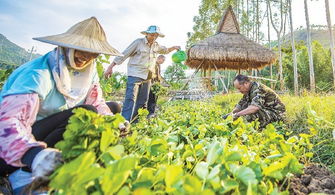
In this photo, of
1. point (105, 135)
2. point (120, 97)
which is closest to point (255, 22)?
point (120, 97)

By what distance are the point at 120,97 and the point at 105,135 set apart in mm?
11788

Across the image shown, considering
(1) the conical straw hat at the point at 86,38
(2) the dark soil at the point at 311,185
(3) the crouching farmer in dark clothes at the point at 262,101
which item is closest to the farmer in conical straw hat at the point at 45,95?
(1) the conical straw hat at the point at 86,38

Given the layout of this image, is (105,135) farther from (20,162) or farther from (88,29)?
(88,29)

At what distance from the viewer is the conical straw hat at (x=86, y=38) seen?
1.51 meters

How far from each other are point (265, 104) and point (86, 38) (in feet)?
8.94

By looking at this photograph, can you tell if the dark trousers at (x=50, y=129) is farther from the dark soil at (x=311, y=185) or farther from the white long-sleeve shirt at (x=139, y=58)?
the white long-sleeve shirt at (x=139, y=58)

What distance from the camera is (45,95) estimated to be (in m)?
1.49

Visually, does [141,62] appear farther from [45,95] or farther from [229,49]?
[229,49]

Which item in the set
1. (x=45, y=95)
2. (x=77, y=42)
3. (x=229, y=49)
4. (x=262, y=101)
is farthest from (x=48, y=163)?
(x=229, y=49)

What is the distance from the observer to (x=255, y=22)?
23953mm

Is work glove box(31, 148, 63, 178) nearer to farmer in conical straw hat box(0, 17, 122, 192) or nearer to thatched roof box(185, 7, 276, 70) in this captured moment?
farmer in conical straw hat box(0, 17, 122, 192)

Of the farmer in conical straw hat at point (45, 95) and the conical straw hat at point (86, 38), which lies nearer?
the farmer in conical straw hat at point (45, 95)

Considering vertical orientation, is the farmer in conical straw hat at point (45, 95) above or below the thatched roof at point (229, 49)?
below

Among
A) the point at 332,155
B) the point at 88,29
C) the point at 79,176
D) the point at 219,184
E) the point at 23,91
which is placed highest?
the point at 88,29
